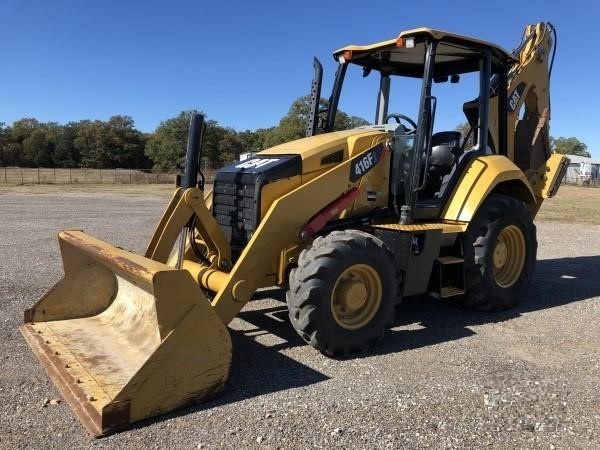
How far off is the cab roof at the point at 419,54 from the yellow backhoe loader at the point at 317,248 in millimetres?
22

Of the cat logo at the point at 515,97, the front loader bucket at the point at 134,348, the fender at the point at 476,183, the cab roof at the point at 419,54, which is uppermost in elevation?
the cab roof at the point at 419,54

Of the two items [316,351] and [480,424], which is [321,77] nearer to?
[316,351]

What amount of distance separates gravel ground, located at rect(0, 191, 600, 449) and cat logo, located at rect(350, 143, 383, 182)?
1.65 m

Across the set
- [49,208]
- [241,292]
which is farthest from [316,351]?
[49,208]

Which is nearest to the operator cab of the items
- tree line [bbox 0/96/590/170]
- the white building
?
the white building

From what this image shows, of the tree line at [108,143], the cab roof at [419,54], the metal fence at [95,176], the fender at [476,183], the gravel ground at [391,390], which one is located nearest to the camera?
the gravel ground at [391,390]

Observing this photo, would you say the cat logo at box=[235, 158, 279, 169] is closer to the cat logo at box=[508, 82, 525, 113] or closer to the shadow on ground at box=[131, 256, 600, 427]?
the shadow on ground at box=[131, 256, 600, 427]

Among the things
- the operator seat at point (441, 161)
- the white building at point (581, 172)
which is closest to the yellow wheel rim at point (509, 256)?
the operator seat at point (441, 161)

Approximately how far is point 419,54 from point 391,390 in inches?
160

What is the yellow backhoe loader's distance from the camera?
368 cm

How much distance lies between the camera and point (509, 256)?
650cm

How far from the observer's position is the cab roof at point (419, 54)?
5.62 m

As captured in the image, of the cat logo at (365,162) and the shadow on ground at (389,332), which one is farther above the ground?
the cat logo at (365,162)

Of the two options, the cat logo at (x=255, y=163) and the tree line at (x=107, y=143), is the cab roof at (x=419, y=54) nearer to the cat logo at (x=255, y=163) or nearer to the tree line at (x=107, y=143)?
the cat logo at (x=255, y=163)
